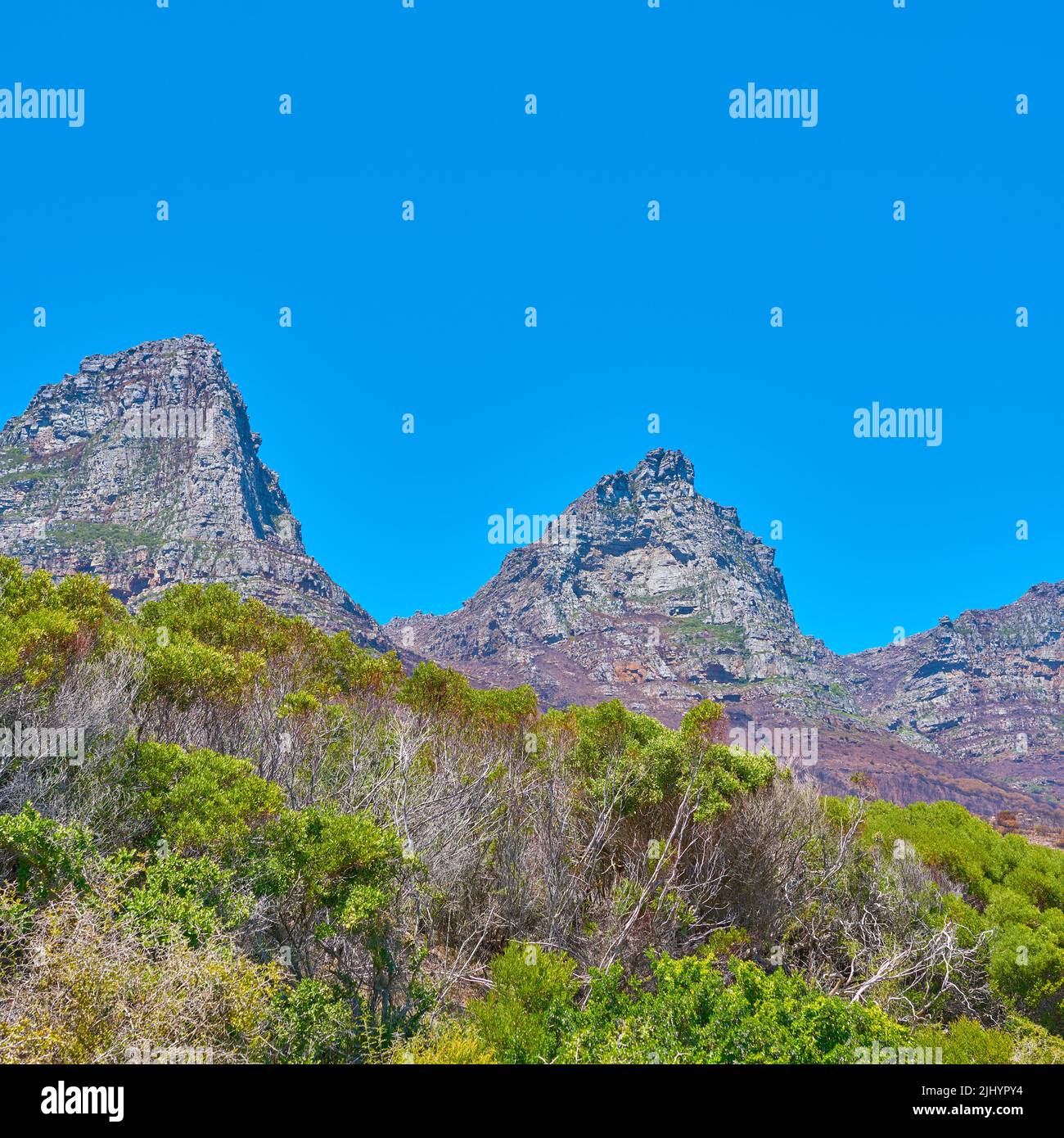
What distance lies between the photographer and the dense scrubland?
714 centimetres

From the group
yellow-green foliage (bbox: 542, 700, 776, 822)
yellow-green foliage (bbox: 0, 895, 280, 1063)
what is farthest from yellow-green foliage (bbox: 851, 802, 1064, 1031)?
yellow-green foliage (bbox: 0, 895, 280, 1063)

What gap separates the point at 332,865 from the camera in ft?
30.0

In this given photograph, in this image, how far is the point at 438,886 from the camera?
1237 centimetres

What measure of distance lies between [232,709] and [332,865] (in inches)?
378

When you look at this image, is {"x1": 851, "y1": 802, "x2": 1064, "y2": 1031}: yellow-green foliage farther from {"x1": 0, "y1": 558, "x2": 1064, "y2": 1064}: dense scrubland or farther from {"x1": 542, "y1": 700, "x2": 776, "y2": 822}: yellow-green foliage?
{"x1": 542, "y1": 700, "x2": 776, "y2": 822}: yellow-green foliage

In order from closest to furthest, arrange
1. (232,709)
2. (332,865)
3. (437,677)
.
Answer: (332,865), (232,709), (437,677)

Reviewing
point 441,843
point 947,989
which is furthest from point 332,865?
point 947,989
